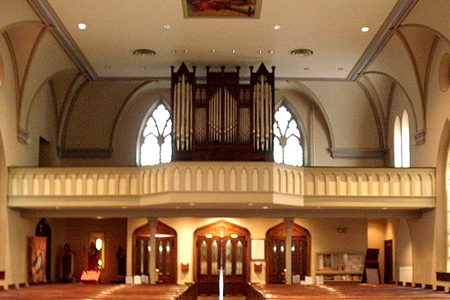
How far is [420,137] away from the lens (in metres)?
20.7

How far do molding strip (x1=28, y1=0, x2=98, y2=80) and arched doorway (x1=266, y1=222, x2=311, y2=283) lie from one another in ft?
27.4

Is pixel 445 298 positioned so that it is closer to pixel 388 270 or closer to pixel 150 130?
pixel 388 270

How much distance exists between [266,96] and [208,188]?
3.66 metres

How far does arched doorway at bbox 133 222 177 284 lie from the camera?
25.4 metres

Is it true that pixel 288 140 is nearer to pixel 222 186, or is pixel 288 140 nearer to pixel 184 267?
pixel 184 267

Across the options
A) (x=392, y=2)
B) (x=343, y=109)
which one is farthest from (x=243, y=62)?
(x=392, y=2)

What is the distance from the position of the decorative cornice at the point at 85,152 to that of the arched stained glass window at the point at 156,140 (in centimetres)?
125

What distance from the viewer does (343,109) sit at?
24.8 metres

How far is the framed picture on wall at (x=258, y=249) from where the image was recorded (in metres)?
25.5

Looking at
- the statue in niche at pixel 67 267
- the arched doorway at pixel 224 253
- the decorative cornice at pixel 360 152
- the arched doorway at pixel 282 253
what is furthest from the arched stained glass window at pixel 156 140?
the decorative cornice at pixel 360 152

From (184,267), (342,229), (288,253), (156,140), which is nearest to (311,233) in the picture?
(342,229)

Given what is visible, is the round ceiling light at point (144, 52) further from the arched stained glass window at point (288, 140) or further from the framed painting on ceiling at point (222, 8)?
the arched stained glass window at point (288, 140)

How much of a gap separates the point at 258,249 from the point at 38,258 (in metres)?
7.84

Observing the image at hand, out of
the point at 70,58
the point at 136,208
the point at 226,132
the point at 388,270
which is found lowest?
the point at 388,270
